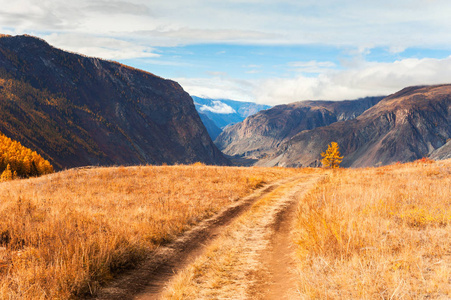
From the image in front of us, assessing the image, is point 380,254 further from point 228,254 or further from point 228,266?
point 228,254

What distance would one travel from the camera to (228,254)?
8.41 metres

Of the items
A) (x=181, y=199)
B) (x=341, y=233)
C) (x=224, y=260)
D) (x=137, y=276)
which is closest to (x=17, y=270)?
(x=137, y=276)

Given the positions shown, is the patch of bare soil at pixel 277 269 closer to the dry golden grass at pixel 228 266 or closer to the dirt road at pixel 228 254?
the dirt road at pixel 228 254

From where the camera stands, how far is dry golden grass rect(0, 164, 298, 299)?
595cm

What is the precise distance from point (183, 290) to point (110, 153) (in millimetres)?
204542

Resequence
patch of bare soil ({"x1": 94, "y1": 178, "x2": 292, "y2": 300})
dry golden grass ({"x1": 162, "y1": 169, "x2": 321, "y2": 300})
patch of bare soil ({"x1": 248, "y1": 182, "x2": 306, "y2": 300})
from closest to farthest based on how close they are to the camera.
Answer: patch of bare soil ({"x1": 248, "y1": 182, "x2": 306, "y2": 300})
dry golden grass ({"x1": 162, "y1": 169, "x2": 321, "y2": 300})
patch of bare soil ({"x1": 94, "y1": 178, "x2": 292, "y2": 300})

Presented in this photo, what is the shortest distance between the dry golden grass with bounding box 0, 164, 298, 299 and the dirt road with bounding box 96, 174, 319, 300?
563 mm

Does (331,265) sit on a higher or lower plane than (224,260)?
higher

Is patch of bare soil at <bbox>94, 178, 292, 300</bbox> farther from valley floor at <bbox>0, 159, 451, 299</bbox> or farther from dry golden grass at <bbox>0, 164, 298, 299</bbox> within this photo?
dry golden grass at <bbox>0, 164, 298, 299</bbox>

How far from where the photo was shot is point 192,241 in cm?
991

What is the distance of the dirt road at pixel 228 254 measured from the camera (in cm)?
618

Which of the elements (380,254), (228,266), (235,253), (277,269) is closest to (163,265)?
(228,266)

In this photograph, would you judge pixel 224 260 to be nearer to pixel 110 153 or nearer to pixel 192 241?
pixel 192 241

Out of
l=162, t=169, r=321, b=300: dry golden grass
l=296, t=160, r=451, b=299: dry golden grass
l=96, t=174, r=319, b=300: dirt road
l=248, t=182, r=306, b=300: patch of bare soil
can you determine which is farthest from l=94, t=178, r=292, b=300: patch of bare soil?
l=296, t=160, r=451, b=299: dry golden grass
